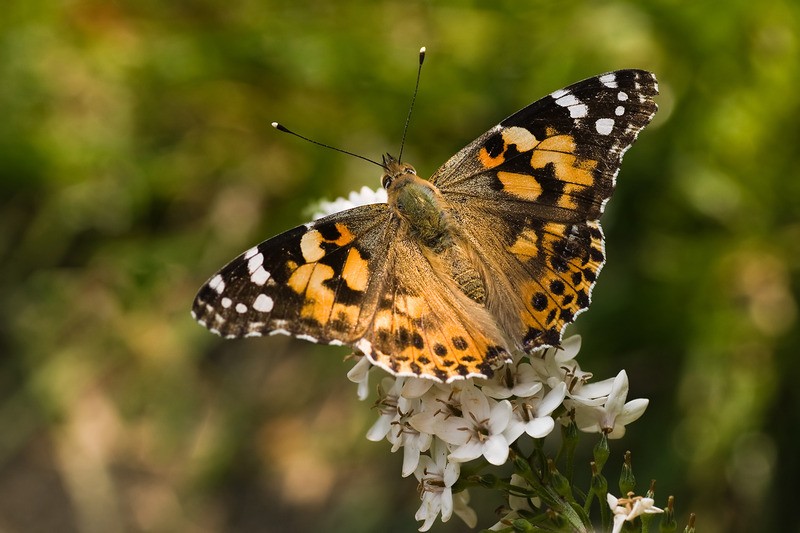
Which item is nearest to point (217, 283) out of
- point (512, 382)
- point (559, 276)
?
point (512, 382)

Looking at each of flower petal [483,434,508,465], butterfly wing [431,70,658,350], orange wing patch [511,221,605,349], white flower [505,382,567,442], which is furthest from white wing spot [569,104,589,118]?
flower petal [483,434,508,465]

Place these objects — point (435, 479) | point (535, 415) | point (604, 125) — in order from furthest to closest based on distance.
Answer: point (604, 125)
point (435, 479)
point (535, 415)

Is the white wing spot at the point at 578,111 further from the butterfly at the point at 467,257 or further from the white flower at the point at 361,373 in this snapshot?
the white flower at the point at 361,373

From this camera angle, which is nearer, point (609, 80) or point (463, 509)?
Answer: point (463, 509)

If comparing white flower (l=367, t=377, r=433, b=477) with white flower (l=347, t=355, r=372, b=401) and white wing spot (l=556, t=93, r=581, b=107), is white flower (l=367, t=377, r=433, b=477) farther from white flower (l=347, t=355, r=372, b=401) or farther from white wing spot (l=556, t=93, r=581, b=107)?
white wing spot (l=556, t=93, r=581, b=107)

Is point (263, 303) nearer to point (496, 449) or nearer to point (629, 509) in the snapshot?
point (496, 449)

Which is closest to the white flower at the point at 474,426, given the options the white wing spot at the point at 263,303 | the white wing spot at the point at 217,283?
the white wing spot at the point at 263,303

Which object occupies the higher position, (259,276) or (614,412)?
(259,276)
